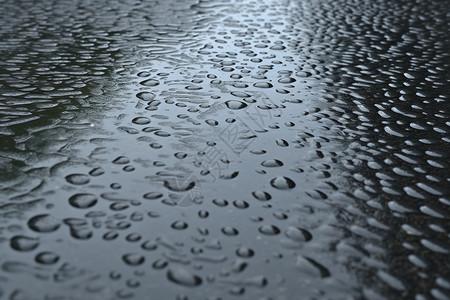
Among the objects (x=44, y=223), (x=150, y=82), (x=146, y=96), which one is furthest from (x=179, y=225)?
(x=150, y=82)

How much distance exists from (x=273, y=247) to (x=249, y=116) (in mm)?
1643

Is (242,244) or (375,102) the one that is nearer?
(242,244)

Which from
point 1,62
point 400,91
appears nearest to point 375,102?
point 400,91

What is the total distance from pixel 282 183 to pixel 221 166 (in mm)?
413

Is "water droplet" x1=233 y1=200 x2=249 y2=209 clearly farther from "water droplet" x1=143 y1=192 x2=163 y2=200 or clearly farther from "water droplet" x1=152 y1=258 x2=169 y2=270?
"water droplet" x1=152 y1=258 x2=169 y2=270

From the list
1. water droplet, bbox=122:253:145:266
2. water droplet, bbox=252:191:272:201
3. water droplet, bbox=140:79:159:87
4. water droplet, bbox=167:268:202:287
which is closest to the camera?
water droplet, bbox=167:268:202:287

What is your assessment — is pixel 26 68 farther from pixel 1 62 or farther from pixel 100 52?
pixel 100 52

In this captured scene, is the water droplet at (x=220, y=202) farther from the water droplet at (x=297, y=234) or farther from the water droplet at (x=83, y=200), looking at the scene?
the water droplet at (x=83, y=200)

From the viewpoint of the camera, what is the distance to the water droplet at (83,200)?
2.59 m

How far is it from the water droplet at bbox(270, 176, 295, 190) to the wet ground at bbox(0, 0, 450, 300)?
0.04ft

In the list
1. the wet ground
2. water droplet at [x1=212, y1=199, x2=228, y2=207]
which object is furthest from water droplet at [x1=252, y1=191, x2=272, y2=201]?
water droplet at [x1=212, y1=199, x2=228, y2=207]

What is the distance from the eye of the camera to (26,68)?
183 inches

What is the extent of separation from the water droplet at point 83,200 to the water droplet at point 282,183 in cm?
101

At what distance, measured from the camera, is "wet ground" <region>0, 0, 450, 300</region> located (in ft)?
7.06
